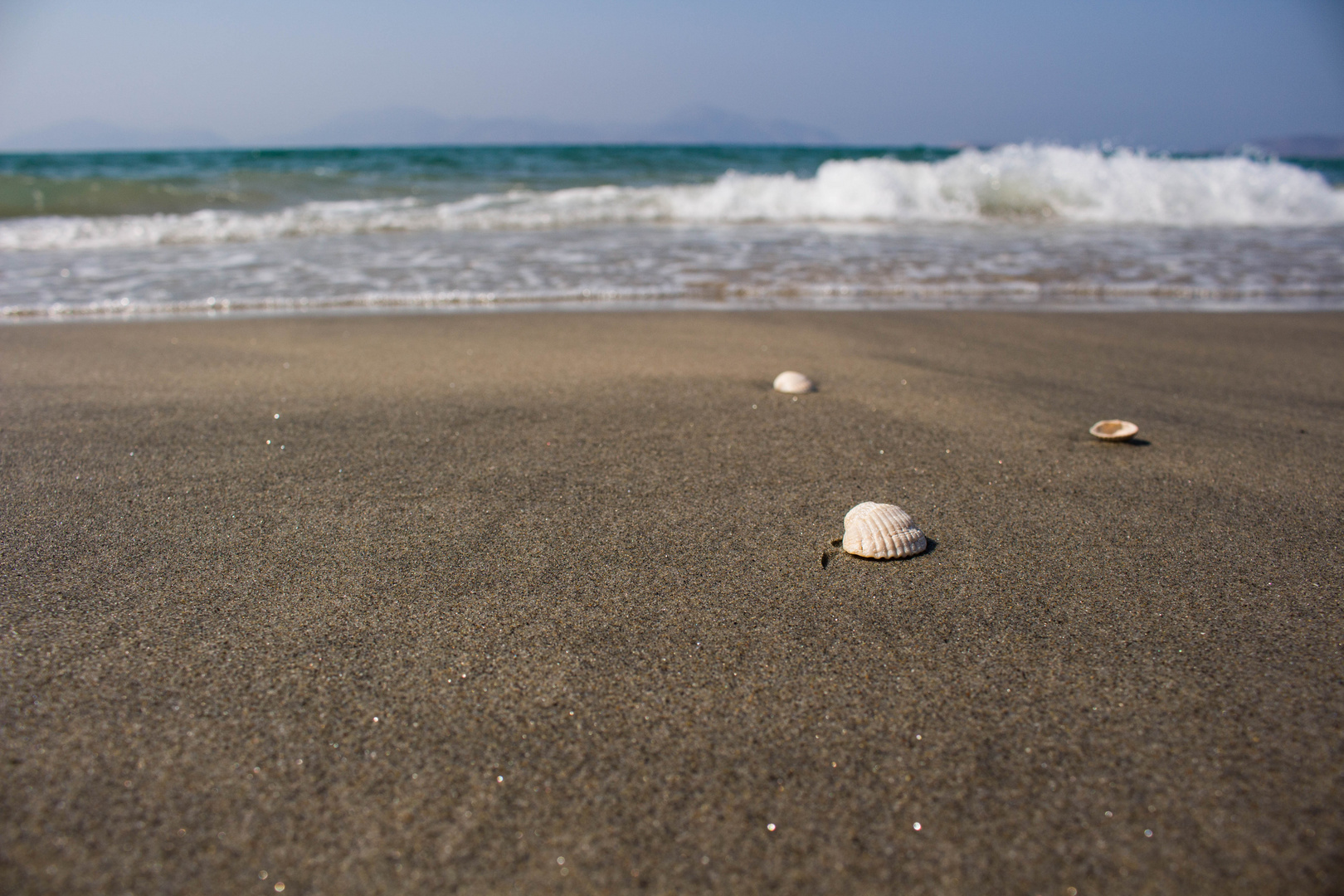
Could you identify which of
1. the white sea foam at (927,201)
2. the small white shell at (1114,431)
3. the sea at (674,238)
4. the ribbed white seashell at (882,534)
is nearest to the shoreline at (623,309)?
the sea at (674,238)

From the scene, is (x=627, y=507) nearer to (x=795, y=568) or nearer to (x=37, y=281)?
(x=795, y=568)

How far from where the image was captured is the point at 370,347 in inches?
186

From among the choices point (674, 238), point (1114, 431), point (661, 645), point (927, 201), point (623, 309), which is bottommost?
point (661, 645)

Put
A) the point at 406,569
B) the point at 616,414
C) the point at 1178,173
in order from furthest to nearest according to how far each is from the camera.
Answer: the point at 1178,173 → the point at 616,414 → the point at 406,569

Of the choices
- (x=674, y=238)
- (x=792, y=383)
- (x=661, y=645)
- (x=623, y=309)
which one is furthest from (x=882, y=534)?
(x=674, y=238)

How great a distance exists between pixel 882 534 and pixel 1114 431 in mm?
1470

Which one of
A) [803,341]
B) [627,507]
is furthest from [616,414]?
[803,341]

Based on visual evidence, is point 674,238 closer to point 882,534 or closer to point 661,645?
point 882,534

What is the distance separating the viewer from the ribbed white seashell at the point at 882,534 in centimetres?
223

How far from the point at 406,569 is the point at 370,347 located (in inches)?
114

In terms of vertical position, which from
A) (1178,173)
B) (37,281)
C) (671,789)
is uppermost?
(1178,173)

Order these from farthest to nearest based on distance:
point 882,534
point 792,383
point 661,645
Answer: point 792,383
point 882,534
point 661,645

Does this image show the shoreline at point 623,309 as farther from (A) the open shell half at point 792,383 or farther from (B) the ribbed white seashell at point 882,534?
(B) the ribbed white seashell at point 882,534

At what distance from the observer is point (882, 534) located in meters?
2.24
